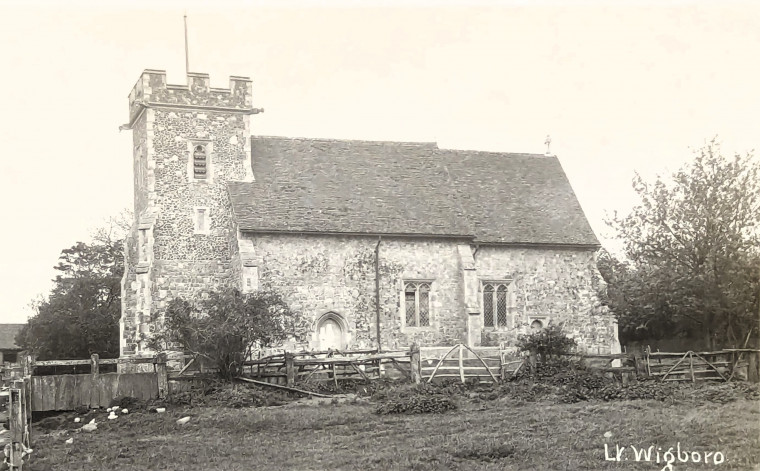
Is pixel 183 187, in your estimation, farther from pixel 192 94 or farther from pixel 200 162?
pixel 192 94

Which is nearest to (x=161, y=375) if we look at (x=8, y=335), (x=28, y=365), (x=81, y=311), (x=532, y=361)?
(x=28, y=365)

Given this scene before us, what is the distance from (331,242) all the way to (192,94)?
7.80m

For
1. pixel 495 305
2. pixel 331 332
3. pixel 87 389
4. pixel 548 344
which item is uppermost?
pixel 495 305

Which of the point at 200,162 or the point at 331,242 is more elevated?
the point at 200,162

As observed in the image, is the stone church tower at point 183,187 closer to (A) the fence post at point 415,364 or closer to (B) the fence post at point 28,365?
(B) the fence post at point 28,365

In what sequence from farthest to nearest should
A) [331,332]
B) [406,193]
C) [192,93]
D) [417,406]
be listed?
→ [406,193], [192,93], [331,332], [417,406]

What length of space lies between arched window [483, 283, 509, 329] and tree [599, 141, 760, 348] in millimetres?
6141

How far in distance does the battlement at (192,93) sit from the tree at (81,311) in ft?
52.0

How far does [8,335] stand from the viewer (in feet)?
259

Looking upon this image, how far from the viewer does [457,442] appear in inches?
715

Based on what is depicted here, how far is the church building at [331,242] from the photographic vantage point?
114 ft

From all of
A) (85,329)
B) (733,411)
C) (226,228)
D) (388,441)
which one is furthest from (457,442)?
(85,329)

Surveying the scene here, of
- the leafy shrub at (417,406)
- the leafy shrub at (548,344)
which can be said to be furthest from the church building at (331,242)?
the leafy shrub at (417,406)

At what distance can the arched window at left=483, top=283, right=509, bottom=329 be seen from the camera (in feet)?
122
